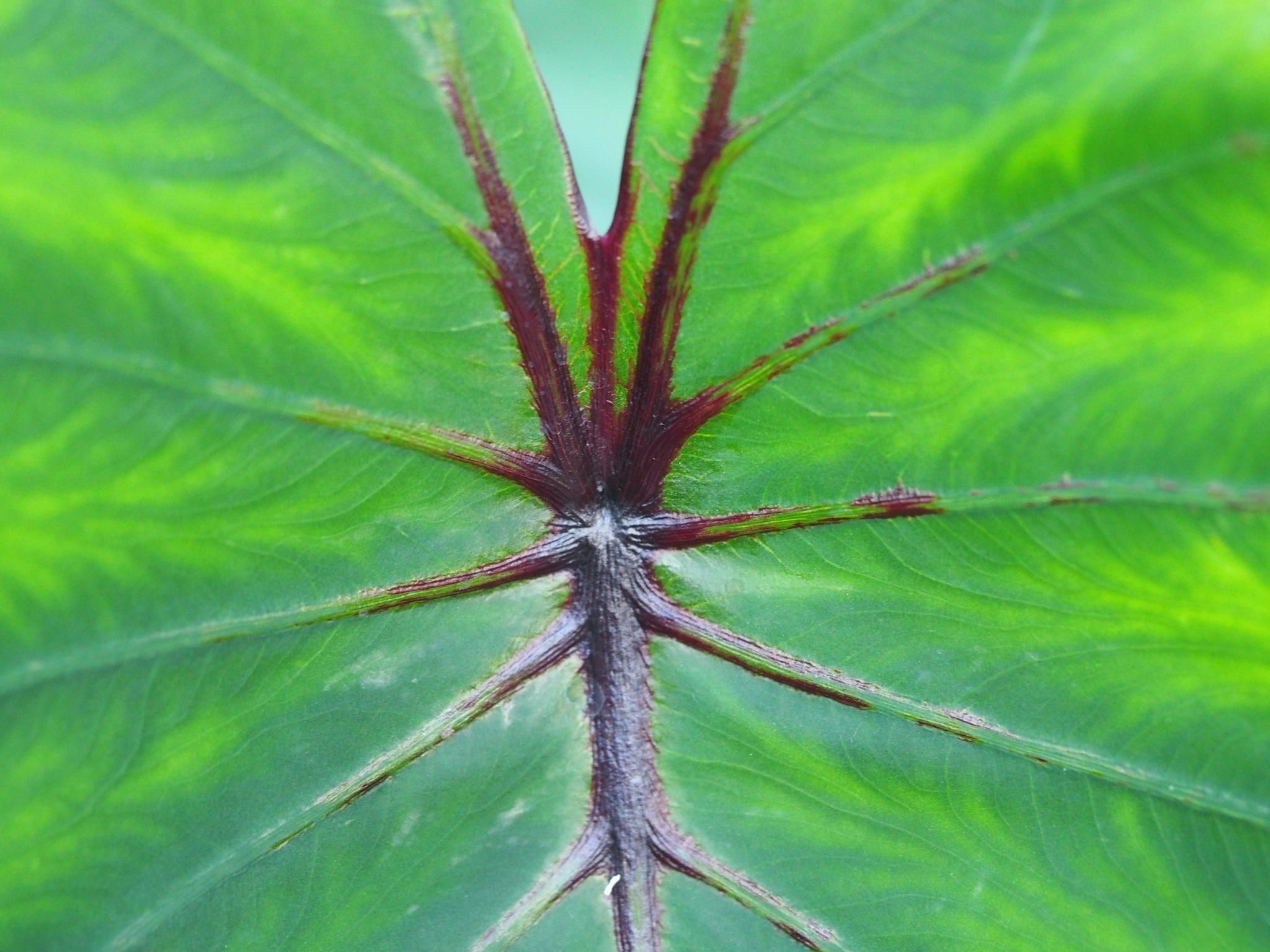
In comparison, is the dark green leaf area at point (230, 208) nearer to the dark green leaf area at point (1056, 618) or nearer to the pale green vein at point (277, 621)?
the pale green vein at point (277, 621)

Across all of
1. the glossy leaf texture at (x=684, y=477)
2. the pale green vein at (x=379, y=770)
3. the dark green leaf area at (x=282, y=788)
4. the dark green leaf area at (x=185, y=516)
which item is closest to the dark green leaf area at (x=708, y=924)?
the glossy leaf texture at (x=684, y=477)

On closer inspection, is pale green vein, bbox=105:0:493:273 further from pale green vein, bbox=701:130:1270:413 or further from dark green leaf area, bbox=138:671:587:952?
dark green leaf area, bbox=138:671:587:952

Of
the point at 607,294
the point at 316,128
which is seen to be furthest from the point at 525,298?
the point at 316,128

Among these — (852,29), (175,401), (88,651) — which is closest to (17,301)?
(175,401)

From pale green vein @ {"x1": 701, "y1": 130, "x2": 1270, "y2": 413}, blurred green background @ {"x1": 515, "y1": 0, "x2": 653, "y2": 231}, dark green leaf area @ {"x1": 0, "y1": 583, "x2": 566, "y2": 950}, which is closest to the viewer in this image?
pale green vein @ {"x1": 701, "y1": 130, "x2": 1270, "y2": 413}

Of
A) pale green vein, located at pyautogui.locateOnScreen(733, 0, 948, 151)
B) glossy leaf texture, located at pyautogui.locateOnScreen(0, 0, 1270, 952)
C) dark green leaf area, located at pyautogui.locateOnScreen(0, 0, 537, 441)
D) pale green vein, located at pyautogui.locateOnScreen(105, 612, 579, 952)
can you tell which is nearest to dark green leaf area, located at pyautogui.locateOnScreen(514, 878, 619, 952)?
glossy leaf texture, located at pyautogui.locateOnScreen(0, 0, 1270, 952)

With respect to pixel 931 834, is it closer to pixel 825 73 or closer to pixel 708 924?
pixel 708 924

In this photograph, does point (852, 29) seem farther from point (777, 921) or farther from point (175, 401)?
point (777, 921)
